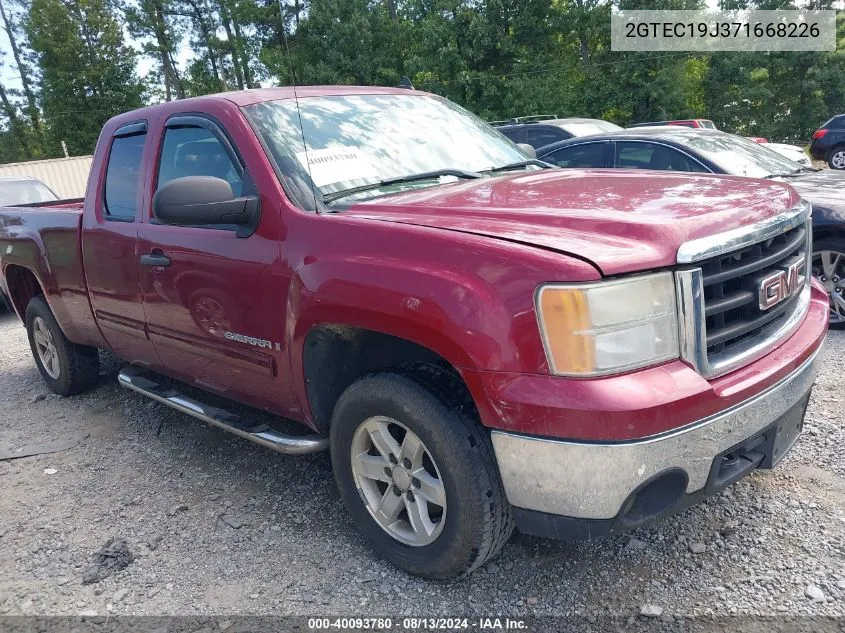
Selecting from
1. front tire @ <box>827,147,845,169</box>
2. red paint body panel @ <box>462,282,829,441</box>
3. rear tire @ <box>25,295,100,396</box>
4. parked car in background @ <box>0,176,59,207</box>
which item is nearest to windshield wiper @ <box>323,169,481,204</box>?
red paint body panel @ <box>462,282,829,441</box>

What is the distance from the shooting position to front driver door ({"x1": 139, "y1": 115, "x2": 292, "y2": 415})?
113 inches

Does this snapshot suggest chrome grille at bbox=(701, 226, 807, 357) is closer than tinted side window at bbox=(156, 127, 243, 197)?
Yes

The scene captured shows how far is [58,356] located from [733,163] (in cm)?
574

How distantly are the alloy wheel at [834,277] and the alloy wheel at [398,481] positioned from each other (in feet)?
13.2

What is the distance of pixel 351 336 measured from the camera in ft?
8.80

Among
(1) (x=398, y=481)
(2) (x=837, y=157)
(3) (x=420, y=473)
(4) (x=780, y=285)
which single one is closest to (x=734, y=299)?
(4) (x=780, y=285)

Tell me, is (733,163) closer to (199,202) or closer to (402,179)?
(402,179)

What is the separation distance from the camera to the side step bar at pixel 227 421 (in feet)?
9.39

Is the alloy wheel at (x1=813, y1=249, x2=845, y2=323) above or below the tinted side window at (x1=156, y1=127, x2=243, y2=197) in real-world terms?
below

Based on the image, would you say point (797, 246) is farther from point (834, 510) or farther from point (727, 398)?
point (834, 510)

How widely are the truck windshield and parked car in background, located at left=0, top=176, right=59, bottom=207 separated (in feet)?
26.2

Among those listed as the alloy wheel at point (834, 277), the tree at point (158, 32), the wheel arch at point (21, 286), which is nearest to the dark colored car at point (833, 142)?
the alloy wheel at point (834, 277)

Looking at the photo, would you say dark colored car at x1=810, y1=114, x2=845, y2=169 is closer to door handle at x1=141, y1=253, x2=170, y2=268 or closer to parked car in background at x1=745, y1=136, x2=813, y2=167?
parked car in background at x1=745, y1=136, x2=813, y2=167

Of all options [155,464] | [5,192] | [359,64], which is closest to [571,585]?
[155,464]
